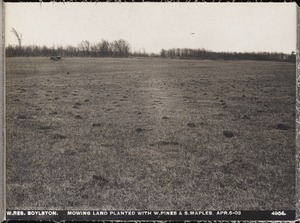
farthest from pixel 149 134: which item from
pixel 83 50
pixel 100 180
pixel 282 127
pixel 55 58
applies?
pixel 282 127

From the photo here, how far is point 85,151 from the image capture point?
578 cm

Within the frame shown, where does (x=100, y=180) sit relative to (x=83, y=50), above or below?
below

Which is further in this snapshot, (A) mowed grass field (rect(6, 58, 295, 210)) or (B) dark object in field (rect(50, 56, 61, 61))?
(B) dark object in field (rect(50, 56, 61, 61))

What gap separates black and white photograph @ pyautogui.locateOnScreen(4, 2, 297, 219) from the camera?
567 cm

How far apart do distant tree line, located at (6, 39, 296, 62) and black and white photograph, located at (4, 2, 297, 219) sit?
0.5 inches

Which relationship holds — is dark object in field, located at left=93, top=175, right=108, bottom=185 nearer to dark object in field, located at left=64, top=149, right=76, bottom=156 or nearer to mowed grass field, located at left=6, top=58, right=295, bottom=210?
mowed grass field, located at left=6, top=58, right=295, bottom=210

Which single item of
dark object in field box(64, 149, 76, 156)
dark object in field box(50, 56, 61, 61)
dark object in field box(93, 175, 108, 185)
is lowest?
dark object in field box(93, 175, 108, 185)

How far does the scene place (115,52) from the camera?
584 cm

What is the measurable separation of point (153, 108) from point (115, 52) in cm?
81

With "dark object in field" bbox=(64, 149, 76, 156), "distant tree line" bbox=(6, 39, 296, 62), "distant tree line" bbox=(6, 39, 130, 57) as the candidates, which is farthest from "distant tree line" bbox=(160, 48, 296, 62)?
"dark object in field" bbox=(64, 149, 76, 156)

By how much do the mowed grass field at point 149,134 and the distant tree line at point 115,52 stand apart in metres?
0.07

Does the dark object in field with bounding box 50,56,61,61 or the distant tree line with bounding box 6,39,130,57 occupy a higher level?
the distant tree line with bounding box 6,39,130,57

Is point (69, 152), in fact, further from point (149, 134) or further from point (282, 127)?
point (282, 127)

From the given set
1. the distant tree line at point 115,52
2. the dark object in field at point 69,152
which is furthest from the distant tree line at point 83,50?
the dark object in field at point 69,152
